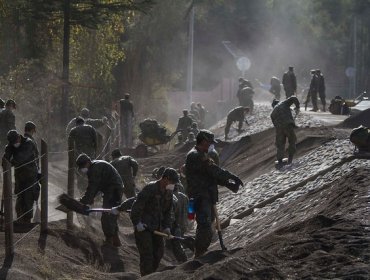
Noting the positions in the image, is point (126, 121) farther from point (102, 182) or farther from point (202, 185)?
point (202, 185)

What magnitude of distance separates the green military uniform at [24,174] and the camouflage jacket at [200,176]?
335 cm

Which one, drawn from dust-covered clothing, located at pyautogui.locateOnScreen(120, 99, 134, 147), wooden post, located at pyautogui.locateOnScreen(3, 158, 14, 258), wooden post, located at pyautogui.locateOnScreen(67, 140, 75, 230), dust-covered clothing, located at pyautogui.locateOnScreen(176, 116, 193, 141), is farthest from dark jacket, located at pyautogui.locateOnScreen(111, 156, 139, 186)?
dust-covered clothing, located at pyautogui.locateOnScreen(176, 116, 193, 141)

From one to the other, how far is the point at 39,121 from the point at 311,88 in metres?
10.9

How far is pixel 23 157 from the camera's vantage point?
15.5 m

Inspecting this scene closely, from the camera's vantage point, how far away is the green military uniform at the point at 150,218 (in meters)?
12.4

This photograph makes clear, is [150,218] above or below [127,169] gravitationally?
above

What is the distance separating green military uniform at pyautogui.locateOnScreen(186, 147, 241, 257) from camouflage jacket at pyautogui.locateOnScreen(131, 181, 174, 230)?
0.46 m

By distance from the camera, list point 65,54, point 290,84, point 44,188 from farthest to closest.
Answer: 1. point 290,84
2. point 65,54
3. point 44,188

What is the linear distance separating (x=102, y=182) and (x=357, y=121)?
1608cm

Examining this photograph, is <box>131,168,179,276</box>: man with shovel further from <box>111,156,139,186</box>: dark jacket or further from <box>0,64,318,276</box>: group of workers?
<box>111,156,139,186</box>: dark jacket

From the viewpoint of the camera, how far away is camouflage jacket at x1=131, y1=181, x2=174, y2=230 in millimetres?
12375

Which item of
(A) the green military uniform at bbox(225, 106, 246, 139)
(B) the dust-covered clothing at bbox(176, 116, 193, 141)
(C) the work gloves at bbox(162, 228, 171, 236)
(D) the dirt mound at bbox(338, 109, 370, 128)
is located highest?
(C) the work gloves at bbox(162, 228, 171, 236)

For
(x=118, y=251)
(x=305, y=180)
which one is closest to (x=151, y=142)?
(x=305, y=180)

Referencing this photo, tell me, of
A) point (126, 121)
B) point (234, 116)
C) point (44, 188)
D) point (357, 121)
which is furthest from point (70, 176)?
point (234, 116)
